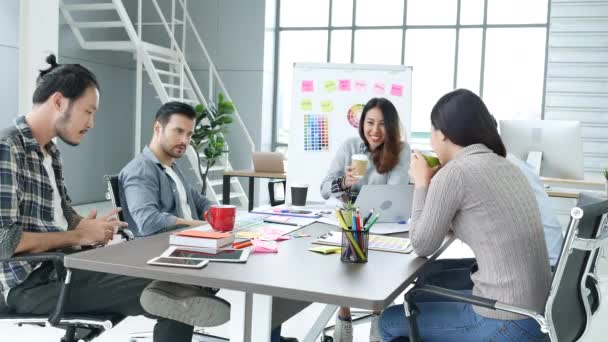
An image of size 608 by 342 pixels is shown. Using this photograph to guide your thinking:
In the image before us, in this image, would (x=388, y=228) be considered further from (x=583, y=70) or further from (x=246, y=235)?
(x=583, y=70)

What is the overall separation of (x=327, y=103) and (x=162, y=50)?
3191 millimetres

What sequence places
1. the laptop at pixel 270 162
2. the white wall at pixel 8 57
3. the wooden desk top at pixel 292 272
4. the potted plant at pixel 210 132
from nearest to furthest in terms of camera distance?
1. the wooden desk top at pixel 292 272
2. the laptop at pixel 270 162
3. the white wall at pixel 8 57
4. the potted plant at pixel 210 132

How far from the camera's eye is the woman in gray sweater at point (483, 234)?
5.39 feet

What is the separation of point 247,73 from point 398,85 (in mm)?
3928

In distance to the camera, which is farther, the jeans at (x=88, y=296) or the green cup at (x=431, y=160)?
the green cup at (x=431, y=160)

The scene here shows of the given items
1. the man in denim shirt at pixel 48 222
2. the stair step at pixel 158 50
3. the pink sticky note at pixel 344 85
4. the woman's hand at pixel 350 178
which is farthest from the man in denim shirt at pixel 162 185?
the stair step at pixel 158 50

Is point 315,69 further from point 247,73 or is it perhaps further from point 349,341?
point 247,73

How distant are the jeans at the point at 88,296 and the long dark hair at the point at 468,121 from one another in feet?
3.47

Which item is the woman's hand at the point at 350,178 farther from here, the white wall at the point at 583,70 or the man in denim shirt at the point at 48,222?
the white wall at the point at 583,70

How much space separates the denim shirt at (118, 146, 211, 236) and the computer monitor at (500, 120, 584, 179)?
2357mm

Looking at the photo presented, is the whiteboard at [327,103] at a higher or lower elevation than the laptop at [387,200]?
higher

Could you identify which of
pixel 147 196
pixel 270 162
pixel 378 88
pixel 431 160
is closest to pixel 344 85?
pixel 378 88

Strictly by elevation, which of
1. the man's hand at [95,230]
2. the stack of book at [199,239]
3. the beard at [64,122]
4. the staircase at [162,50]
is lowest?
the man's hand at [95,230]

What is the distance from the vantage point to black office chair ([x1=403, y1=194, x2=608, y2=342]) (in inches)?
59.2
